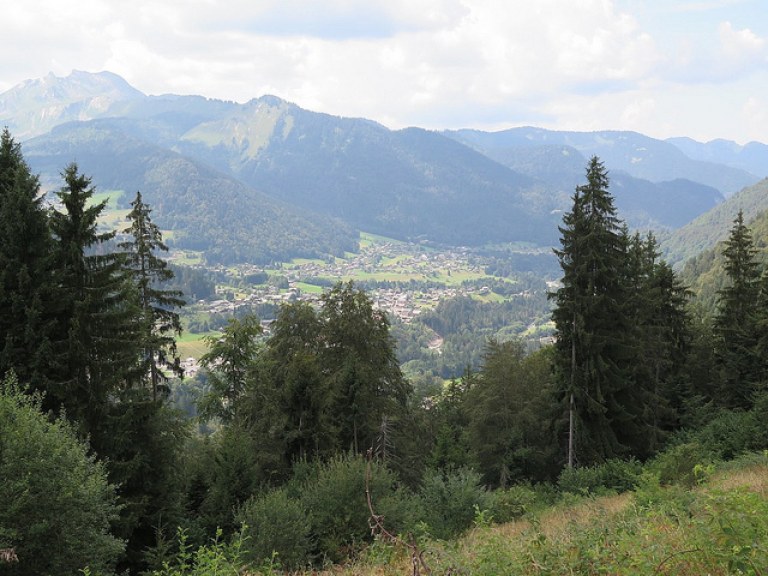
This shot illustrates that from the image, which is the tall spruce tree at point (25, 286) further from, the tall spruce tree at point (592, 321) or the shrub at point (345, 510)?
the tall spruce tree at point (592, 321)

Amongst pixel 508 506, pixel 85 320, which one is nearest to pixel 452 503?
pixel 508 506

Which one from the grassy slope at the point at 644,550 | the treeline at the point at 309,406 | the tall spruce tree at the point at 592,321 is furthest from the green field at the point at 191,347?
the grassy slope at the point at 644,550

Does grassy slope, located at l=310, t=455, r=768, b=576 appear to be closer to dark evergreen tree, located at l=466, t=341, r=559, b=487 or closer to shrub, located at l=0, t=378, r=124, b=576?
shrub, located at l=0, t=378, r=124, b=576

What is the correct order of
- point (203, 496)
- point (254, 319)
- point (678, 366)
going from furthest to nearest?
1. point (678, 366)
2. point (254, 319)
3. point (203, 496)

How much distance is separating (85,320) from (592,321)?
19.3 metres

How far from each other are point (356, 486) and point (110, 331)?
8404 millimetres

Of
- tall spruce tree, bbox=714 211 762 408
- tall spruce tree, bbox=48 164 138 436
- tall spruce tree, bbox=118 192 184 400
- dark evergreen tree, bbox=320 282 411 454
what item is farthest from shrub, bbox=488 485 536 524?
tall spruce tree, bbox=714 211 762 408

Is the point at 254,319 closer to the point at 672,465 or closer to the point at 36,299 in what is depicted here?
the point at 36,299

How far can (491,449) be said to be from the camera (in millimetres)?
30703

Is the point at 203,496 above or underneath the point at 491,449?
above

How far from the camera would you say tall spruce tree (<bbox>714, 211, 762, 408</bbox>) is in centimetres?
3008

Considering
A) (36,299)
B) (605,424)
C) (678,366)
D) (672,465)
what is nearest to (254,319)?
(36,299)

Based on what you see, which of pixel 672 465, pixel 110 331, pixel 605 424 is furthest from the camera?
pixel 605 424

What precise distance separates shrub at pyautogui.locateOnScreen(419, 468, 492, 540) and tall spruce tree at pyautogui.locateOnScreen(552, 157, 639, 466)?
31.3 feet
